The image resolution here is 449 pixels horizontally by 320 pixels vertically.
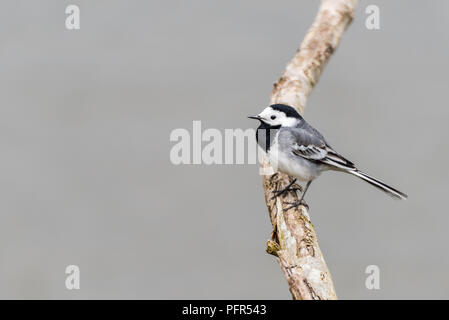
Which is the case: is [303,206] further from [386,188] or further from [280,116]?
[280,116]

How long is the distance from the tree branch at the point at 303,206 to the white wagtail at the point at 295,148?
0.16m

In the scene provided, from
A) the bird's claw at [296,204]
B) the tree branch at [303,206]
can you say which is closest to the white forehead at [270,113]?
the tree branch at [303,206]

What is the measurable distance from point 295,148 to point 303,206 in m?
0.37

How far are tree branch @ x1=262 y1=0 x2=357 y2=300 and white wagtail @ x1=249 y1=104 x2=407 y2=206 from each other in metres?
0.16

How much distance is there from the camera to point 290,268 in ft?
8.03

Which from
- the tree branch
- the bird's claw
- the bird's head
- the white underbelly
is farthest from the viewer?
the bird's head

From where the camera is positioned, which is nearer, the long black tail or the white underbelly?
the long black tail

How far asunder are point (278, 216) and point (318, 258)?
0.45 m

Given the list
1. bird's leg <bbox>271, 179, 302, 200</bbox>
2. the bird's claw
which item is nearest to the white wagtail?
bird's leg <bbox>271, 179, 302, 200</bbox>

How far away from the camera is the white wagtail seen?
3193 mm

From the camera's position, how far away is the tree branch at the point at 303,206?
2.35 m

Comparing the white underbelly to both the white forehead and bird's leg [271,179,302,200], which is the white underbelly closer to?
bird's leg [271,179,302,200]

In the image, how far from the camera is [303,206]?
119 inches
